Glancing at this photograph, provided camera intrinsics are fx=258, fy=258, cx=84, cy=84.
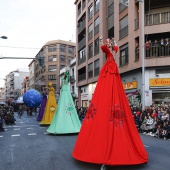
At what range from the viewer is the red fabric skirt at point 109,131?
7246 millimetres

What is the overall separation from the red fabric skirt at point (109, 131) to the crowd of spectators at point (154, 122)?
7136 mm

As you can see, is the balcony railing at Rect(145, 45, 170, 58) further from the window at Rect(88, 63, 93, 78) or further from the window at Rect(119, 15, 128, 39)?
the window at Rect(88, 63, 93, 78)

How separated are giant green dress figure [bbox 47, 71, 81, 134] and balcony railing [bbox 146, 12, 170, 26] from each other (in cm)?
1226

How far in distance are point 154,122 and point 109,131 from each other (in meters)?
9.46

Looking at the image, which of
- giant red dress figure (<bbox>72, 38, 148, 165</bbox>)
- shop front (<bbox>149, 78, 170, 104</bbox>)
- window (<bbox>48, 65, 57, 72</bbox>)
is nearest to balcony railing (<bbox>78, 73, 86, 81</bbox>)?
shop front (<bbox>149, 78, 170, 104</bbox>)

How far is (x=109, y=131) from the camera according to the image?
293 inches

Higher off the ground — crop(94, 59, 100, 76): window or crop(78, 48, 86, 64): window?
crop(78, 48, 86, 64): window

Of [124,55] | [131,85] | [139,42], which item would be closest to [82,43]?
[124,55]

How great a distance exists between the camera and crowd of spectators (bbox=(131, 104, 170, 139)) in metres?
14.4

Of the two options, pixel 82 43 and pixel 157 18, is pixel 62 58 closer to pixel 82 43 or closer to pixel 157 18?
pixel 82 43

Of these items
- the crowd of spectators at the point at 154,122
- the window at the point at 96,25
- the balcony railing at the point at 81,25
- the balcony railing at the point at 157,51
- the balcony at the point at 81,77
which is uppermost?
the balcony railing at the point at 81,25

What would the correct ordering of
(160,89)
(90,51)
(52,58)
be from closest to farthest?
(160,89) → (90,51) → (52,58)

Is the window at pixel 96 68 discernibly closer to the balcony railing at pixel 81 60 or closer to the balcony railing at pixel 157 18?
the balcony railing at pixel 81 60

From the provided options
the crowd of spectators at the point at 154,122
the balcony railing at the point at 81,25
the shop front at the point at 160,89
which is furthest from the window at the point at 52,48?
the crowd of spectators at the point at 154,122
